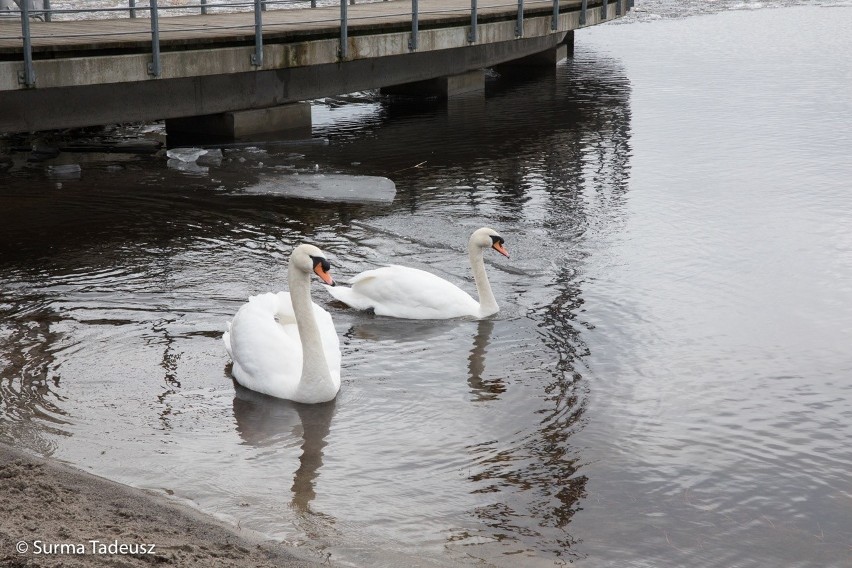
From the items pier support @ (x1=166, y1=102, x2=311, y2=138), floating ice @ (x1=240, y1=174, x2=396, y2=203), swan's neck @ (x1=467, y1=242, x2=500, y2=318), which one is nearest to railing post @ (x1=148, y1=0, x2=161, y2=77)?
floating ice @ (x1=240, y1=174, x2=396, y2=203)

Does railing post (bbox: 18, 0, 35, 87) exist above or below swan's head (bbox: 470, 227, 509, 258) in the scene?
above

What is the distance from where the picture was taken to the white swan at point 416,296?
966cm

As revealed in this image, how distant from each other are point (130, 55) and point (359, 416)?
8427 millimetres

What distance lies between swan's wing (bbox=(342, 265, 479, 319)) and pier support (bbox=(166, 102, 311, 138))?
27.0 feet

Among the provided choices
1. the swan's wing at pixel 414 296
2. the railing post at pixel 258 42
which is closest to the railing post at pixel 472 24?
the railing post at pixel 258 42

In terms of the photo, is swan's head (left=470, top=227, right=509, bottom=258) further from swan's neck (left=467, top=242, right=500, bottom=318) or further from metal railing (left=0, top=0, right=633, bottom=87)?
metal railing (left=0, top=0, right=633, bottom=87)

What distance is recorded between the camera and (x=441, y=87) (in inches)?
903

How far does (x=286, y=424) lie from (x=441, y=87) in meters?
16.2

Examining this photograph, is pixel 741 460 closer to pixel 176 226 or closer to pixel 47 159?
pixel 176 226

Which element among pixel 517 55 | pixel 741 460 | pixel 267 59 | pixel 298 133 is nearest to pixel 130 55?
pixel 267 59

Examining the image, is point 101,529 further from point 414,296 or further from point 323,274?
point 414,296

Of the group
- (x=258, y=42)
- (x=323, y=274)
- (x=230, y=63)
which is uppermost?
(x=258, y=42)

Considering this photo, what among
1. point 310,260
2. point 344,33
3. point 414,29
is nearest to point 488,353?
point 310,260

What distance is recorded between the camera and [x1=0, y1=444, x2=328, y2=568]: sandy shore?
5.10 meters
